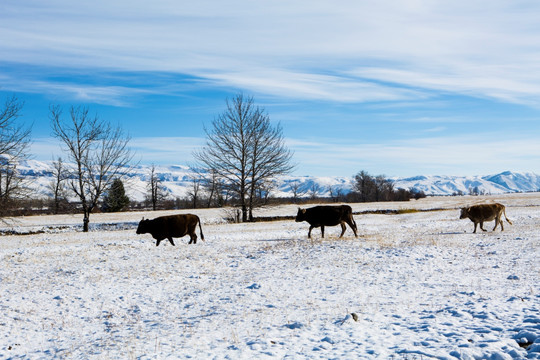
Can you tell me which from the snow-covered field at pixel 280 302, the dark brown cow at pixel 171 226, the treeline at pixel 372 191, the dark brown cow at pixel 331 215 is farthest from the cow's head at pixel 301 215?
the treeline at pixel 372 191

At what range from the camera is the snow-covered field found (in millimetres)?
7691

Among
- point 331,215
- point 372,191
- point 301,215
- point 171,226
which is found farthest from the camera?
point 372,191

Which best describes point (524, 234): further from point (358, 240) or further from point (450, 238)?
point (358, 240)

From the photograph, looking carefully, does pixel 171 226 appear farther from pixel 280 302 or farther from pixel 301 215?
pixel 280 302

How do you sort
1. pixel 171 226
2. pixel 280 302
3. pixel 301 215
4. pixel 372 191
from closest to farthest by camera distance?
pixel 280 302, pixel 171 226, pixel 301 215, pixel 372 191

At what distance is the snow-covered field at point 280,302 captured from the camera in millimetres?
7691

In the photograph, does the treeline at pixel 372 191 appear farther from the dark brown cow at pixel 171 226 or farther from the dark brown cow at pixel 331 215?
the dark brown cow at pixel 171 226

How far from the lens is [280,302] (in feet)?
36.8

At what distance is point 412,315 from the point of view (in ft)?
29.9

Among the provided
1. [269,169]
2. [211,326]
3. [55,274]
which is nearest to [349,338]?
[211,326]

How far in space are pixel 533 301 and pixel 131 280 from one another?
37.5ft

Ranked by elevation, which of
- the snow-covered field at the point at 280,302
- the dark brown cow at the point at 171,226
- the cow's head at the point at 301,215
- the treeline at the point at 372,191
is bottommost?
the snow-covered field at the point at 280,302

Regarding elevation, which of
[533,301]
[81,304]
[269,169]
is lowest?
[81,304]

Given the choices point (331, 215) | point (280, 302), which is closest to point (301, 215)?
point (331, 215)
